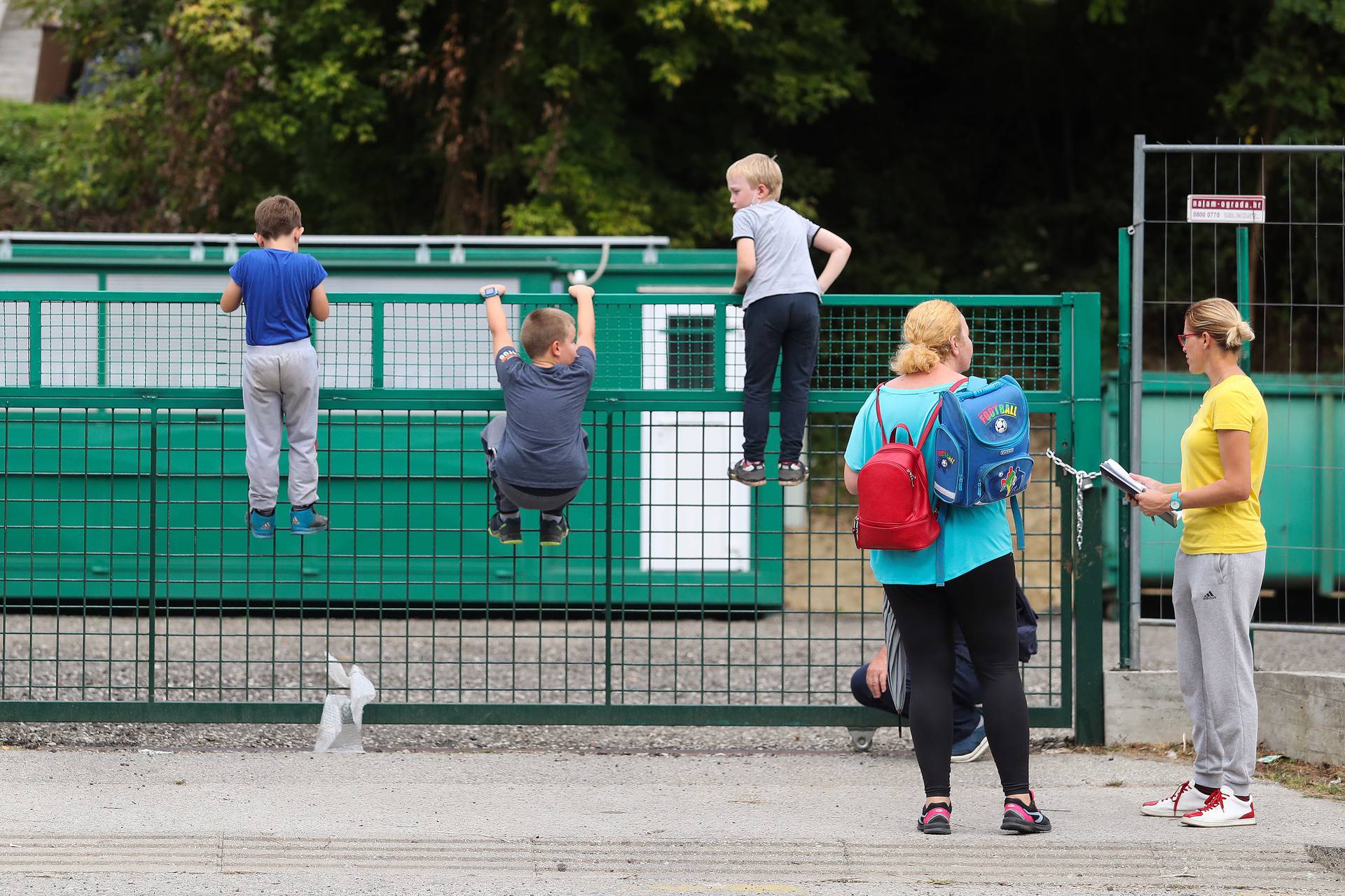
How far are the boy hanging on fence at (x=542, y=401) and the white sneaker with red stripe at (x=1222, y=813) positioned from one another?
2518mm

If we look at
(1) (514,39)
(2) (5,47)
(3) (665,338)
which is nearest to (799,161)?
(1) (514,39)

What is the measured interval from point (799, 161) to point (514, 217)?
4.22 meters

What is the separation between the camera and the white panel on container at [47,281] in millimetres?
10289

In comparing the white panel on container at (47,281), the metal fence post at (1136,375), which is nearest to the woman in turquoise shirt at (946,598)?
the metal fence post at (1136,375)

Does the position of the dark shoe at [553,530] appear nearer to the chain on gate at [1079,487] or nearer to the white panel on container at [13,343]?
the chain on gate at [1079,487]

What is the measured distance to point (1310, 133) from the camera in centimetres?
1716

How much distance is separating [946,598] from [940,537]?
0.75 ft

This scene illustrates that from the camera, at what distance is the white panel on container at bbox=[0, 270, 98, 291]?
33.8ft

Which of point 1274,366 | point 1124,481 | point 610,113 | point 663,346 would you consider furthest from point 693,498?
point 1274,366

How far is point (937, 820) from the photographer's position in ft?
15.8

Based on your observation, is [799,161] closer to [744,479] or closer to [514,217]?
[514,217]

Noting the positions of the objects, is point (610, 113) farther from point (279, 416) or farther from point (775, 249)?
point (279, 416)

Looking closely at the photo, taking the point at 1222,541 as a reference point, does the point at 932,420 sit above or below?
above

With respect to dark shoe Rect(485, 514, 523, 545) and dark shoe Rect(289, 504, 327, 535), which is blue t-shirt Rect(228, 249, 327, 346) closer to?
dark shoe Rect(289, 504, 327, 535)
